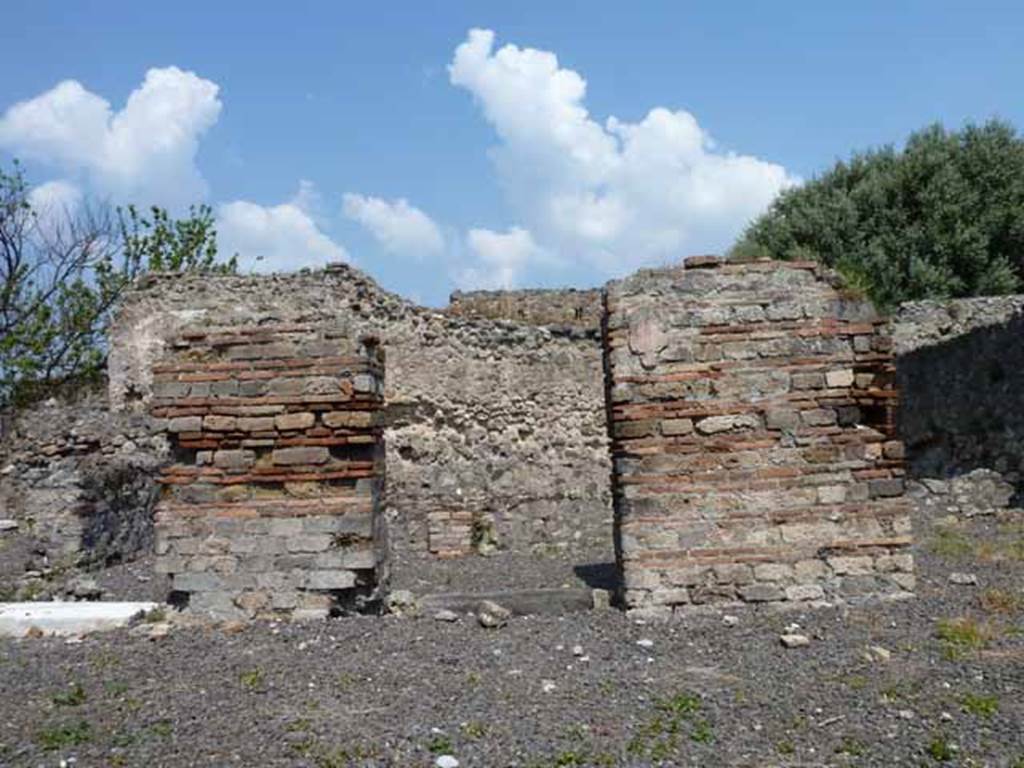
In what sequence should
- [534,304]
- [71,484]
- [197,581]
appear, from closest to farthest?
1. [197,581]
2. [71,484]
3. [534,304]

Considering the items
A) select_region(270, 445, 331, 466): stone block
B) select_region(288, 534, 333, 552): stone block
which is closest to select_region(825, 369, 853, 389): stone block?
select_region(270, 445, 331, 466): stone block

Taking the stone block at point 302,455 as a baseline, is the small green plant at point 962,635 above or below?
below

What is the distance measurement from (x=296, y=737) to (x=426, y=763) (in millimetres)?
731

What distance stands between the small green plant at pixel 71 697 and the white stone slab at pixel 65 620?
1.50 meters

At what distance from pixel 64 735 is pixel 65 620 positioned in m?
2.51

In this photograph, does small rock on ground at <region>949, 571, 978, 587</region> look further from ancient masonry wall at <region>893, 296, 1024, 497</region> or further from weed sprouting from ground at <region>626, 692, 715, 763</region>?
ancient masonry wall at <region>893, 296, 1024, 497</region>

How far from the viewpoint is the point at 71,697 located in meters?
5.15

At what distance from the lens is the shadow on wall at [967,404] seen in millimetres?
14711

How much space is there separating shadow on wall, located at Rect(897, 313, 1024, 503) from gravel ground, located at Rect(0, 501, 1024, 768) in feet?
28.2

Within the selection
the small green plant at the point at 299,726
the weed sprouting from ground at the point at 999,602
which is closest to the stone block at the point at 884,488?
the weed sprouting from ground at the point at 999,602

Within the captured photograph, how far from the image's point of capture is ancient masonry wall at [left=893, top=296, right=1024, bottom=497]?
48.5 ft

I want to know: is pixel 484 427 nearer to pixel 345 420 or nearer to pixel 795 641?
pixel 345 420

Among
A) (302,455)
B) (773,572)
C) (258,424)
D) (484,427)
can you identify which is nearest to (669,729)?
(773,572)

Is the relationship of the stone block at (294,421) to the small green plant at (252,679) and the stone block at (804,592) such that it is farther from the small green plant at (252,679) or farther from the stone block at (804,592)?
the stone block at (804,592)
